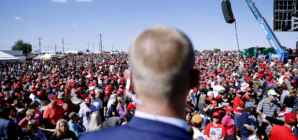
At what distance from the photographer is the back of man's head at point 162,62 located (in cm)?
83

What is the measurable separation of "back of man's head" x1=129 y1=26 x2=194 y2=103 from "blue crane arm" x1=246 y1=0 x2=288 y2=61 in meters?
24.5

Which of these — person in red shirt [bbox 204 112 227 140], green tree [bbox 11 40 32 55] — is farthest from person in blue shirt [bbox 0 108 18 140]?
green tree [bbox 11 40 32 55]

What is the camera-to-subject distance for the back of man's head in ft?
2.72

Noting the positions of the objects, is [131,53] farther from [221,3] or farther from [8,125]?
[221,3]

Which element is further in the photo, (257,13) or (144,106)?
(257,13)

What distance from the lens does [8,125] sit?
13.9 feet

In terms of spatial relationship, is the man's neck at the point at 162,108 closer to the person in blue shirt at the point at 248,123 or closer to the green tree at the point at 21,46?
the person in blue shirt at the point at 248,123

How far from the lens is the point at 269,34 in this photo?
21.7 metres

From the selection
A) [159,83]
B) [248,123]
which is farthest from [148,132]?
[248,123]

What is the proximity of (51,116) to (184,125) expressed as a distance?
555cm

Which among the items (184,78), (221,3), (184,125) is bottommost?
(184,125)

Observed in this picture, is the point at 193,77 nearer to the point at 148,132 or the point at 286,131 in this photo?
the point at 148,132

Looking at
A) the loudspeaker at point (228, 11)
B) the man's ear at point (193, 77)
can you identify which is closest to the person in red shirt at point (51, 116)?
the man's ear at point (193, 77)

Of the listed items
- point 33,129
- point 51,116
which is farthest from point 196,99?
point 33,129
